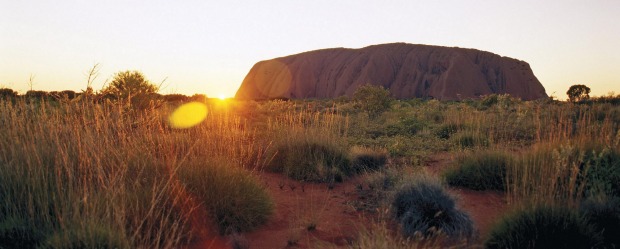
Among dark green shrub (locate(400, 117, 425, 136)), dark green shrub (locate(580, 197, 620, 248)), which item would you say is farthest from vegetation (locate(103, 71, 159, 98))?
dark green shrub (locate(580, 197, 620, 248))

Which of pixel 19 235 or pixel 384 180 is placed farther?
pixel 384 180

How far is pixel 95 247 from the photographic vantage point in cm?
267

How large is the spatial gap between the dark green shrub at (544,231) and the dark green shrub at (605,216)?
14 cm

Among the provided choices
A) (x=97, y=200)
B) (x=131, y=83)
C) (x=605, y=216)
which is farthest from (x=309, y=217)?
(x=131, y=83)

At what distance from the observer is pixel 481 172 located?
5832 mm

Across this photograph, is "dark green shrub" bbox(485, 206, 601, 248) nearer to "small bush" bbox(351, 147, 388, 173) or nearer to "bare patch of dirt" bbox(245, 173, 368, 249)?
"bare patch of dirt" bbox(245, 173, 368, 249)

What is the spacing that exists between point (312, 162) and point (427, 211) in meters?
2.84

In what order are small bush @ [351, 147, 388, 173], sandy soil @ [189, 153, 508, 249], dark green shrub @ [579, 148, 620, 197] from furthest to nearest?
1. small bush @ [351, 147, 388, 173]
2. dark green shrub @ [579, 148, 620, 197]
3. sandy soil @ [189, 153, 508, 249]

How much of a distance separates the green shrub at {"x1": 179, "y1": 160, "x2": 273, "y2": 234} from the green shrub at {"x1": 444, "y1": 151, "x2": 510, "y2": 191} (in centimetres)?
296

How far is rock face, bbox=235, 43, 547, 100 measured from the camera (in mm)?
63500

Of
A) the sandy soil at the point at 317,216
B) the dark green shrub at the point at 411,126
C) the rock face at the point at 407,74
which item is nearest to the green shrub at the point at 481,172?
the sandy soil at the point at 317,216

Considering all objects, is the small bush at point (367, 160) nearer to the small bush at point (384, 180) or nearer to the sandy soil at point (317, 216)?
the sandy soil at point (317, 216)

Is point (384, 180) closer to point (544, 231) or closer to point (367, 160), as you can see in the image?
point (367, 160)

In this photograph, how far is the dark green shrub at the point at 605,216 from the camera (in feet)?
11.3
